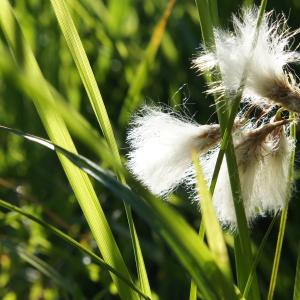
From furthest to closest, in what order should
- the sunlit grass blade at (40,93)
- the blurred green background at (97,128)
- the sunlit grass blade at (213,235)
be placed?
the blurred green background at (97,128) → the sunlit grass blade at (213,235) → the sunlit grass blade at (40,93)

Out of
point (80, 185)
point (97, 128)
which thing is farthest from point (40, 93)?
point (97, 128)

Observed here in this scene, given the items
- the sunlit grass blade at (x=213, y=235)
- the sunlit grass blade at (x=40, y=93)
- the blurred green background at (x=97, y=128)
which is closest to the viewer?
the sunlit grass blade at (x=40, y=93)

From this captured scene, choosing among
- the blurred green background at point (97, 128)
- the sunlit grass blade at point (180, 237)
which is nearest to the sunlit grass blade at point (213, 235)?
the sunlit grass blade at point (180, 237)

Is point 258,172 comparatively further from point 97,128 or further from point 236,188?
point 97,128

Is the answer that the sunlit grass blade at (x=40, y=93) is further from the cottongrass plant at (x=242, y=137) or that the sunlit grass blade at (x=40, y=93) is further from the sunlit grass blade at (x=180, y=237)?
the cottongrass plant at (x=242, y=137)


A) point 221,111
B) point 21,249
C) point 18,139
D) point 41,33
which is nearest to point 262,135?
point 221,111

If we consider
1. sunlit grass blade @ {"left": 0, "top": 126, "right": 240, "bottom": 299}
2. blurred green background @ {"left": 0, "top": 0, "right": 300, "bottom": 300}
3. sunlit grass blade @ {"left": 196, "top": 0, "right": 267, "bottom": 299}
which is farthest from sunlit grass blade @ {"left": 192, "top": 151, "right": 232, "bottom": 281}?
blurred green background @ {"left": 0, "top": 0, "right": 300, "bottom": 300}

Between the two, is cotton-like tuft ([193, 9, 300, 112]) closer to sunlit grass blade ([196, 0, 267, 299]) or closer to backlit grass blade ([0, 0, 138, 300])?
sunlit grass blade ([196, 0, 267, 299])
